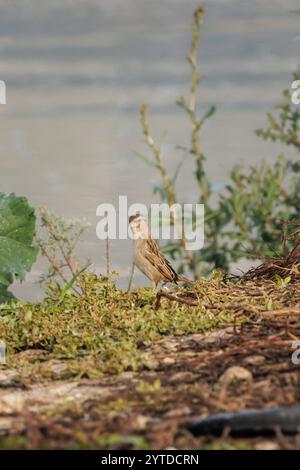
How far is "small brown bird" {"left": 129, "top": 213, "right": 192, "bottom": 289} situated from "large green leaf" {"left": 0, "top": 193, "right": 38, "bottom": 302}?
1.75 ft

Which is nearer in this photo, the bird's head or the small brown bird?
the small brown bird

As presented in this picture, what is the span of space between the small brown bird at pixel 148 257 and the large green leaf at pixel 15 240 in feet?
1.75

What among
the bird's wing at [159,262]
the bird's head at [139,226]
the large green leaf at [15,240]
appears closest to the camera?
the large green leaf at [15,240]

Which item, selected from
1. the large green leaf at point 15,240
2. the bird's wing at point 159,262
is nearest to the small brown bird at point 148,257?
the bird's wing at point 159,262

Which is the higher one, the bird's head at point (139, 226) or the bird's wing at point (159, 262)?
the bird's head at point (139, 226)

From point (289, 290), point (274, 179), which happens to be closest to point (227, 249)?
point (274, 179)

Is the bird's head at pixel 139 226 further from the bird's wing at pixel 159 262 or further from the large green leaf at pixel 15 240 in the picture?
the large green leaf at pixel 15 240

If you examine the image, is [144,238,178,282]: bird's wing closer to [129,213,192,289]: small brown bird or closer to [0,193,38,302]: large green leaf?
[129,213,192,289]: small brown bird

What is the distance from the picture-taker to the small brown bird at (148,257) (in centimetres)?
598

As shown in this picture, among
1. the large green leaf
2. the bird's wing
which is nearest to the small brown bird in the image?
the bird's wing

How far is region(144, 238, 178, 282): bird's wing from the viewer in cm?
597

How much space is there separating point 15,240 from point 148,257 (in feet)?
2.20

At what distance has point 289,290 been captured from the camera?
516 cm
